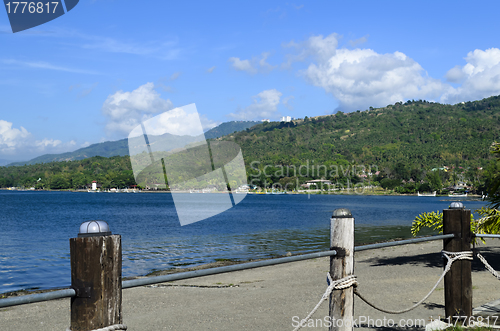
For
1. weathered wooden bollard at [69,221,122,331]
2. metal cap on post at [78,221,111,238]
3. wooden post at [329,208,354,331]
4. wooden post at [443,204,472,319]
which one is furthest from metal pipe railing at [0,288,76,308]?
wooden post at [443,204,472,319]

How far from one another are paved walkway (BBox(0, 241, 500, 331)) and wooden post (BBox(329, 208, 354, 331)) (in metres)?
3.71

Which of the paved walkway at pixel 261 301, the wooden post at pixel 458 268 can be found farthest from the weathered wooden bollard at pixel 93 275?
the paved walkway at pixel 261 301

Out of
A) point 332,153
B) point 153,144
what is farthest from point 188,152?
point 332,153

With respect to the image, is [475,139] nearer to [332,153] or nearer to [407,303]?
[332,153]

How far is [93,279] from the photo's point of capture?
2.04 m

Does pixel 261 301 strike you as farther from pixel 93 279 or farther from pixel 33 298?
pixel 33 298

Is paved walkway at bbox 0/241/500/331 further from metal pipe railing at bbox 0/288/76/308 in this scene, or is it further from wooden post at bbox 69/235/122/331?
metal pipe railing at bbox 0/288/76/308

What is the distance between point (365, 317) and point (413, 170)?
567 feet

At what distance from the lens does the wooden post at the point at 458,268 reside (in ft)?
14.4

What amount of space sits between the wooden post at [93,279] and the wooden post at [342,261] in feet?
5.59

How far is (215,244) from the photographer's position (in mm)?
31953

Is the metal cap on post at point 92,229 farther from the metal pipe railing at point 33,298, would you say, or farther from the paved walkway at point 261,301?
the paved walkway at point 261,301

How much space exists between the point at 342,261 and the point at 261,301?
7417 mm

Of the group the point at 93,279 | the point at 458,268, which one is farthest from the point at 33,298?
the point at 458,268
